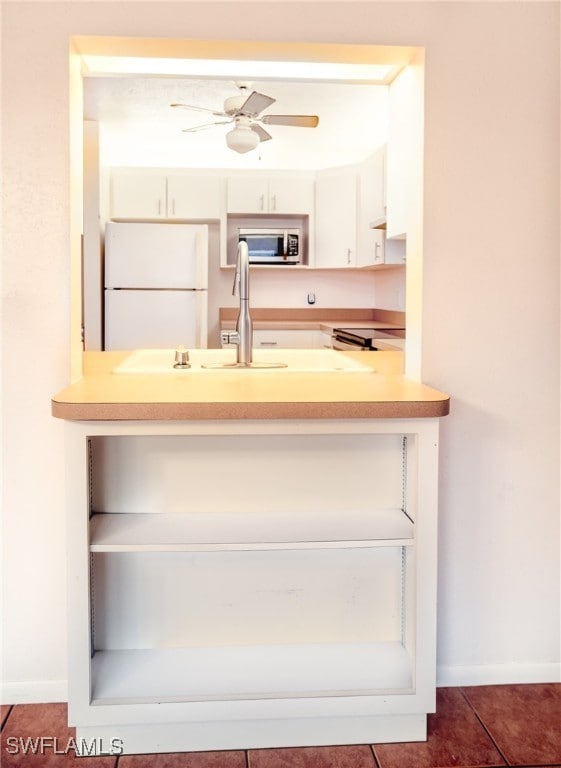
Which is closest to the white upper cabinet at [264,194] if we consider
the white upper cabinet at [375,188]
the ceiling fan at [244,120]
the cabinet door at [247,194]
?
the cabinet door at [247,194]

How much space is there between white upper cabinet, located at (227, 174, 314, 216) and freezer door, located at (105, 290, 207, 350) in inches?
45.9

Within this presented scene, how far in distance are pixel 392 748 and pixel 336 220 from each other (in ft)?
15.7

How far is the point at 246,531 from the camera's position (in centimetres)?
191

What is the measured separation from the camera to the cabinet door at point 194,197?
19.9 ft

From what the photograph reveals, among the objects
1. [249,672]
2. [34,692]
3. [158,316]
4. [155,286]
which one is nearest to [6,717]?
[34,692]

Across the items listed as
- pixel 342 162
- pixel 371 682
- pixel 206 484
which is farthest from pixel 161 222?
pixel 371 682

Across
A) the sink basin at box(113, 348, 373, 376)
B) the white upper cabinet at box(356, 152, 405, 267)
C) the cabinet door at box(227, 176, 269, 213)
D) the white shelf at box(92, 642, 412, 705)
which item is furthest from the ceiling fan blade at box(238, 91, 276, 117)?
the cabinet door at box(227, 176, 269, 213)

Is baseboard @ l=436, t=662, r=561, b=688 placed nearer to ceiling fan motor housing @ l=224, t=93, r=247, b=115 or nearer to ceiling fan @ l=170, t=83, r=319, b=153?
ceiling fan @ l=170, t=83, r=319, b=153

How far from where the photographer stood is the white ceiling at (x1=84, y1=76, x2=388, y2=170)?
4.11 metres

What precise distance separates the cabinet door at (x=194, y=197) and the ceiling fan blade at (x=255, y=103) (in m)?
2.50

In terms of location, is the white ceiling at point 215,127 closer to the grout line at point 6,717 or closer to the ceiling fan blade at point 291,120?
the ceiling fan blade at point 291,120

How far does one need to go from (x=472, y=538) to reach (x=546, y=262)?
0.84 m

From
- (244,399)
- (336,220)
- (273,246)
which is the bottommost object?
(244,399)

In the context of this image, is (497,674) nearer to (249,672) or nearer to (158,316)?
(249,672)
